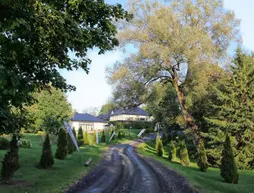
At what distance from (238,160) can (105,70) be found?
1597 cm

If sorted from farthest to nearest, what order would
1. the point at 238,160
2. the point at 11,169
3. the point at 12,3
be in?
the point at 238,160, the point at 11,169, the point at 12,3

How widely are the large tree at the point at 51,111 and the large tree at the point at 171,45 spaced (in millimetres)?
16520

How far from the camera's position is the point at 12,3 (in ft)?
19.7

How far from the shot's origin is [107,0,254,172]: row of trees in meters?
22.9

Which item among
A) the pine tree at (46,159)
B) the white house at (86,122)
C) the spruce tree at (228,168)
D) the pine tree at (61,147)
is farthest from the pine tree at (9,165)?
the white house at (86,122)

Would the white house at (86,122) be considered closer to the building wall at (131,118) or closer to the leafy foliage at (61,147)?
the building wall at (131,118)

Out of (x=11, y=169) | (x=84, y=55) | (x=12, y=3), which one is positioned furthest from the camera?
(x=11, y=169)

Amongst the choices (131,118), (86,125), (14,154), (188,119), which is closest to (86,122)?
(86,125)

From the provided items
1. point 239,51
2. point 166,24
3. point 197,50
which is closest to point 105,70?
point 166,24

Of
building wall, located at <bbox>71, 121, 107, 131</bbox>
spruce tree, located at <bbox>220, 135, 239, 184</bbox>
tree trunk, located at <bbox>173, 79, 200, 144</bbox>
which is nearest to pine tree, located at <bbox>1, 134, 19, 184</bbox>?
spruce tree, located at <bbox>220, 135, 239, 184</bbox>

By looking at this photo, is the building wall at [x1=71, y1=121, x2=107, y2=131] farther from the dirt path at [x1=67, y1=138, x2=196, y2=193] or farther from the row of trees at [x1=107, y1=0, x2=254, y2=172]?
the dirt path at [x1=67, y1=138, x2=196, y2=193]

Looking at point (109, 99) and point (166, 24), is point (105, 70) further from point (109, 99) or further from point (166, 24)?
point (166, 24)

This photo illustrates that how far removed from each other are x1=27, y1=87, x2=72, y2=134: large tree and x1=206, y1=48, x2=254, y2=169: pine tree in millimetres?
23959

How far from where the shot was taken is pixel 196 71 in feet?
79.8
